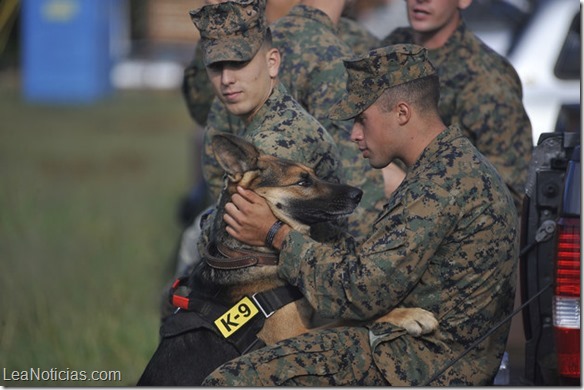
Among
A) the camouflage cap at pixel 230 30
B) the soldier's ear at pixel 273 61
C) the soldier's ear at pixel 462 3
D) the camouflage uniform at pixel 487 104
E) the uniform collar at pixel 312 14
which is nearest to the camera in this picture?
the camouflage cap at pixel 230 30

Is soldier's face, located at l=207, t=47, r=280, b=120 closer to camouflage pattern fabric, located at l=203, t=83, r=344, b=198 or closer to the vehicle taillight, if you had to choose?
camouflage pattern fabric, located at l=203, t=83, r=344, b=198

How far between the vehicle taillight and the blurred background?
79cm

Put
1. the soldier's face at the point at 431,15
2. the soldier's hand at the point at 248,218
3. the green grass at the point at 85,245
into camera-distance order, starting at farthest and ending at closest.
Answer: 1. the green grass at the point at 85,245
2. the soldier's face at the point at 431,15
3. the soldier's hand at the point at 248,218

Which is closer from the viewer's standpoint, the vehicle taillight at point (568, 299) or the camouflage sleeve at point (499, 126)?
the vehicle taillight at point (568, 299)

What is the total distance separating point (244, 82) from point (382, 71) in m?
0.77

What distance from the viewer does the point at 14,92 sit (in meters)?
33.6

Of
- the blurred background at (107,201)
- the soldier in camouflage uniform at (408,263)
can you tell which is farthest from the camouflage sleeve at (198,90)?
the soldier in camouflage uniform at (408,263)

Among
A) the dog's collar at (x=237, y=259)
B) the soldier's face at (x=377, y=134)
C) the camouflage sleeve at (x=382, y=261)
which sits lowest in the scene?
the dog's collar at (x=237, y=259)

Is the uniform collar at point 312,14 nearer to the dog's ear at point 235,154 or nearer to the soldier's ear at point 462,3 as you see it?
the soldier's ear at point 462,3

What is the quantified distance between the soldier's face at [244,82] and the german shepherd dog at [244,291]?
42 cm

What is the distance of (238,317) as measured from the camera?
13.7ft

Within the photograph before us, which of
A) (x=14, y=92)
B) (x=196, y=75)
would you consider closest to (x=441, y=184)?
(x=196, y=75)

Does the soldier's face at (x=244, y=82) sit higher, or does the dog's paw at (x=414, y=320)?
the soldier's face at (x=244, y=82)

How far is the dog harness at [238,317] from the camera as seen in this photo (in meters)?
4.17
